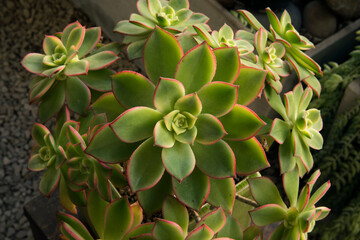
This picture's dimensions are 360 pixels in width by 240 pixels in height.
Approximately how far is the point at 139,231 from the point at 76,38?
0.34 metres

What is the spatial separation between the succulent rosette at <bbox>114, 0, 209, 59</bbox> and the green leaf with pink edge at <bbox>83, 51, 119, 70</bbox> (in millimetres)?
31

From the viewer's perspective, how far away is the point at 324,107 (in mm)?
1568

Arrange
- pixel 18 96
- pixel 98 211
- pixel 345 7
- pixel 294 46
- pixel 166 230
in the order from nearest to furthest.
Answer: pixel 166 230
pixel 98 211
pixel 294 46
pixel 345 7
pixel 18 96

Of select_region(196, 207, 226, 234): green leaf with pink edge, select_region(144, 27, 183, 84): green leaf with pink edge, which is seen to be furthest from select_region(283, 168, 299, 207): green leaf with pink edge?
select_region(144, 27, 183, 84): green leaf with pink edge

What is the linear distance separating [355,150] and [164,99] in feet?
3.63

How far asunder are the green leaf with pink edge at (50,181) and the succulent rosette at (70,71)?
0.30 feet

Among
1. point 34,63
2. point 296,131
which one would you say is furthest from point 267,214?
point 34,63

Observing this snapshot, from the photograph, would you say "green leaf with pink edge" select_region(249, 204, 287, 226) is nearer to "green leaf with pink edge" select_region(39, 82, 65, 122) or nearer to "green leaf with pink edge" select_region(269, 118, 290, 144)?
"green leaf with pink edge" select_region(269, 118, 290, 144)

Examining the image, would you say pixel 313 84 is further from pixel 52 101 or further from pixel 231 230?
pixel 52 101

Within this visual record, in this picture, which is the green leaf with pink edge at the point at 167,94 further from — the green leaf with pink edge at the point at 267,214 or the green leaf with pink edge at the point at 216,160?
the green leaf with pink edge at the point at 267,214

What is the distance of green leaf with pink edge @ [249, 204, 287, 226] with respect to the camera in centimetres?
58

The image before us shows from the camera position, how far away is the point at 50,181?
64 cm

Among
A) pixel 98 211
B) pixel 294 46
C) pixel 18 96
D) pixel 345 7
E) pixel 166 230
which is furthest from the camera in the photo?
pixel 18 96

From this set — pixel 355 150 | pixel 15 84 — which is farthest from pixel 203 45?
pixel 15 84
